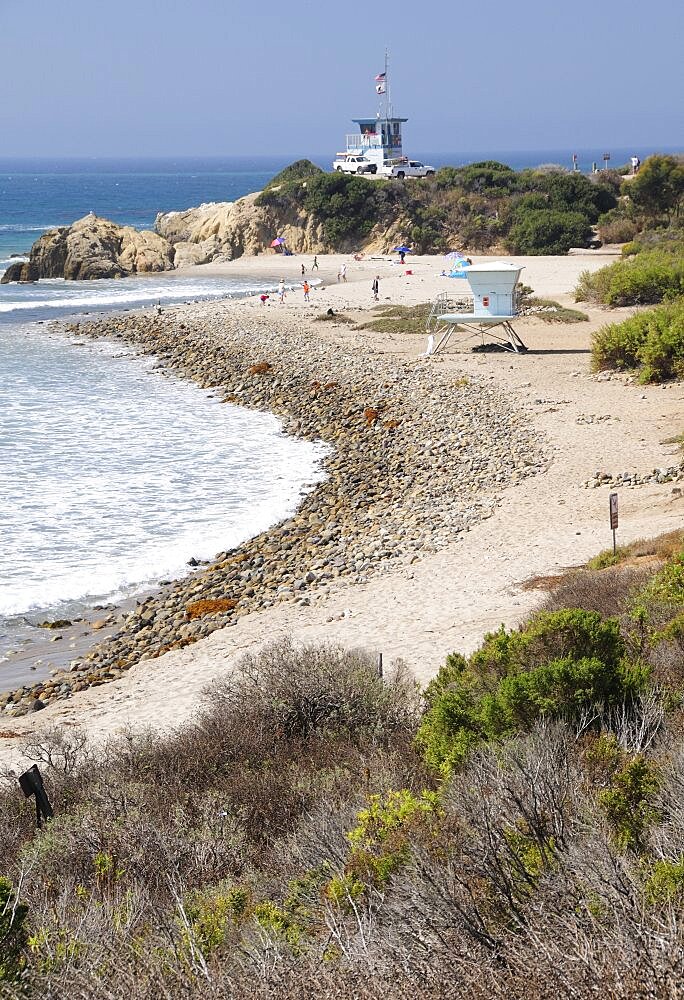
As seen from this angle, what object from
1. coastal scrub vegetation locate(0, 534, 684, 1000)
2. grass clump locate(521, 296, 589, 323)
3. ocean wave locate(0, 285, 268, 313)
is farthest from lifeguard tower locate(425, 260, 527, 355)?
ocean wave locate(0, 285, 268, 313)

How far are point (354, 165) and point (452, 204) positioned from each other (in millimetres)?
12473

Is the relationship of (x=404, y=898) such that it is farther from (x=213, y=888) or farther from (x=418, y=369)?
(x=418, y=369)

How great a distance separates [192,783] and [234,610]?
5772 mm

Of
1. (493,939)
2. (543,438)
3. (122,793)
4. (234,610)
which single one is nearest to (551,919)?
(493,939)

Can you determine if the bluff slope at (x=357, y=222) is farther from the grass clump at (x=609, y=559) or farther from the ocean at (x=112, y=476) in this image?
the grass clump at (x=609, y=559)

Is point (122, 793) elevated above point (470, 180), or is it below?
below

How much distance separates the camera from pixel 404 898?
379 centimetres

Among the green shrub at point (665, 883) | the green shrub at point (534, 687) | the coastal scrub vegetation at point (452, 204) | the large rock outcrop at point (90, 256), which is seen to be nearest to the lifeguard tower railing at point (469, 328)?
the green shrub at point (534, 687)

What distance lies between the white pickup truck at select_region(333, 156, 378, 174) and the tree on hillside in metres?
19.7

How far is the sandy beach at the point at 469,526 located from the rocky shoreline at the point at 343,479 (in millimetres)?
69

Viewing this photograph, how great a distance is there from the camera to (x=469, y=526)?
13.3m

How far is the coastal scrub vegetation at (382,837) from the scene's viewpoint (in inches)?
128

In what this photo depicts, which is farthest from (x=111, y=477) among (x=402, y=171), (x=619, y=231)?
(x=402, y=171)

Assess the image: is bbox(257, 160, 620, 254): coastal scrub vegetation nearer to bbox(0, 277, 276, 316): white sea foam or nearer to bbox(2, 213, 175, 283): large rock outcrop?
bbox(2, 213, 175, 283): large rock outcrop
